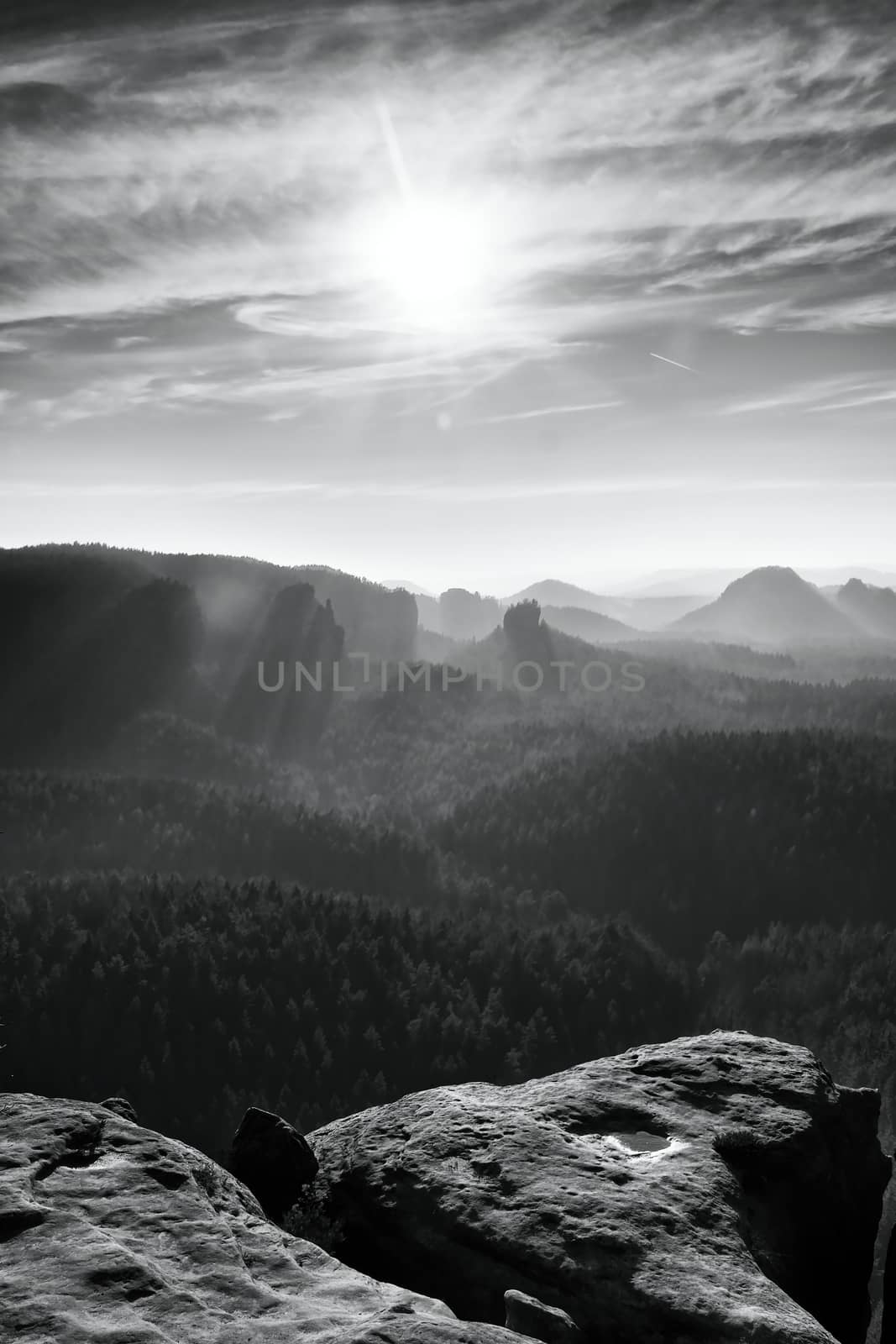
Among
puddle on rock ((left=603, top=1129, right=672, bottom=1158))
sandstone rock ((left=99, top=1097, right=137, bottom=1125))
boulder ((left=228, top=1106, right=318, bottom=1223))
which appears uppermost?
sandstone rock ((left=99, top=1097, right=137, bottom=1125))

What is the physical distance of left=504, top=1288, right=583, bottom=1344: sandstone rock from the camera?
16406 millimetres

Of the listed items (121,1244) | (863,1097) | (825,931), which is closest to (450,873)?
(825,931)

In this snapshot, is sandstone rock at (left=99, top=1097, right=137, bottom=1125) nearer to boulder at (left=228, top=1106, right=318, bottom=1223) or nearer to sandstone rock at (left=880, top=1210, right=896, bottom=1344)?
boulder at (left=228, top=1106, right=318, bottom=1223)

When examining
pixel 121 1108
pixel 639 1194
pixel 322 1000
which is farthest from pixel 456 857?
pixel 639 1194

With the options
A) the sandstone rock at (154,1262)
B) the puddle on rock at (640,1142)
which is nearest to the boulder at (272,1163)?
the sandstone rock at (154,1262)

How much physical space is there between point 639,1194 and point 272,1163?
31.4ft

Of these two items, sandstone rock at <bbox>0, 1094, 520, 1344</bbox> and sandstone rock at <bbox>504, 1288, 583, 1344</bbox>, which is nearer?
sandstone rock at <bbox>0, 1094, 520, 1344</bbox>

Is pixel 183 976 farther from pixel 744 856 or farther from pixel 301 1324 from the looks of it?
pixel 744 856

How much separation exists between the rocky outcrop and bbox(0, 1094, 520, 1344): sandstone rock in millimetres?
4148

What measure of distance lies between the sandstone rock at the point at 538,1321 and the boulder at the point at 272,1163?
792 centimetres

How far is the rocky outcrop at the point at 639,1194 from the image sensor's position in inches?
707

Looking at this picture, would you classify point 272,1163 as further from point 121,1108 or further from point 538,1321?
point 538,1321

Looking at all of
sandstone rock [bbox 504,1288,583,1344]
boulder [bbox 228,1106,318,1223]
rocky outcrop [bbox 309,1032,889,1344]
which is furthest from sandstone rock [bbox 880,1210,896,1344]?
boulder [bbox 228,1106,318,1223]

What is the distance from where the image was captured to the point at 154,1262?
49.8 ft
